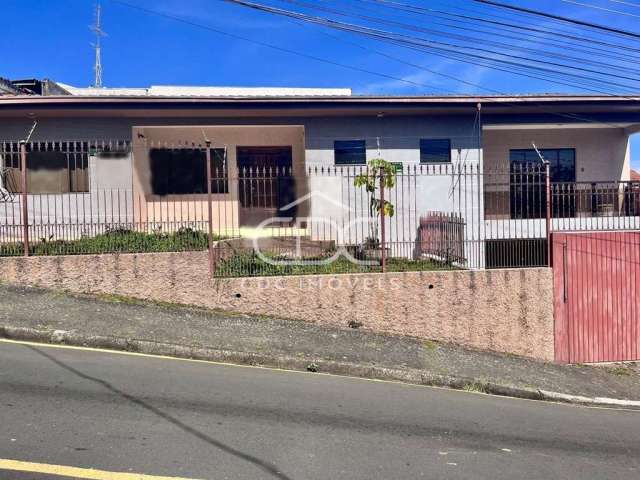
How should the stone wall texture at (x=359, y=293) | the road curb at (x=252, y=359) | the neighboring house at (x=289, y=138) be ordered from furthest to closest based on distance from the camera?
the neighboring house at (x=289, y=138)
the stone wall texture at (x=359, y=293)
the road curb at (x=252, y=359)

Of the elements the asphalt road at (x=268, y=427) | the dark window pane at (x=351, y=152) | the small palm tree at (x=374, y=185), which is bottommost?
the asphalt road at (x=268, y=427)

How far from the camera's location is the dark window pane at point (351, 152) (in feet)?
44.4

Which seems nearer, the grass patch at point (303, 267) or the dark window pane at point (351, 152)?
the grass patch at point (303, 267)

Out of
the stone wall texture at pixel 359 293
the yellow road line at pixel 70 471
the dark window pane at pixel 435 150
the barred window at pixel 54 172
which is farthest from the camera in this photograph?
the dark window pane at pixel 435 150

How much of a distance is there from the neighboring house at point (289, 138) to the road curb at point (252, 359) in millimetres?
4548

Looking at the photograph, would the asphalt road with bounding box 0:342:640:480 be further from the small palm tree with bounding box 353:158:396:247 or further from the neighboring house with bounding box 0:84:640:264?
the neighboring house with bounding box 0:84:640:264

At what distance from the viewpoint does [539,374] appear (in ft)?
27.9

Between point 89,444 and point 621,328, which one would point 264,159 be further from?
point 89,444

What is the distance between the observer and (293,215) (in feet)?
39.2

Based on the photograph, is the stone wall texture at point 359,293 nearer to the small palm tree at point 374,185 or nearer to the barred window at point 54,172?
the small palm tree at point 374,185

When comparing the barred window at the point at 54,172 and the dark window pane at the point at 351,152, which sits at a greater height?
the dark window pane at the point at 351,152

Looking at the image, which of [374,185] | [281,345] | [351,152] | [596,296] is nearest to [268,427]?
[281,345]

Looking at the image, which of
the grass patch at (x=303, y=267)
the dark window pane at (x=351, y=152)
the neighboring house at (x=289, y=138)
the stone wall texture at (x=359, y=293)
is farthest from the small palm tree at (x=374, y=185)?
the dark window pane at (x=351, y=152)

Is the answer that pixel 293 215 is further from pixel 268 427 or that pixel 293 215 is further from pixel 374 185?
pixel 268 427
